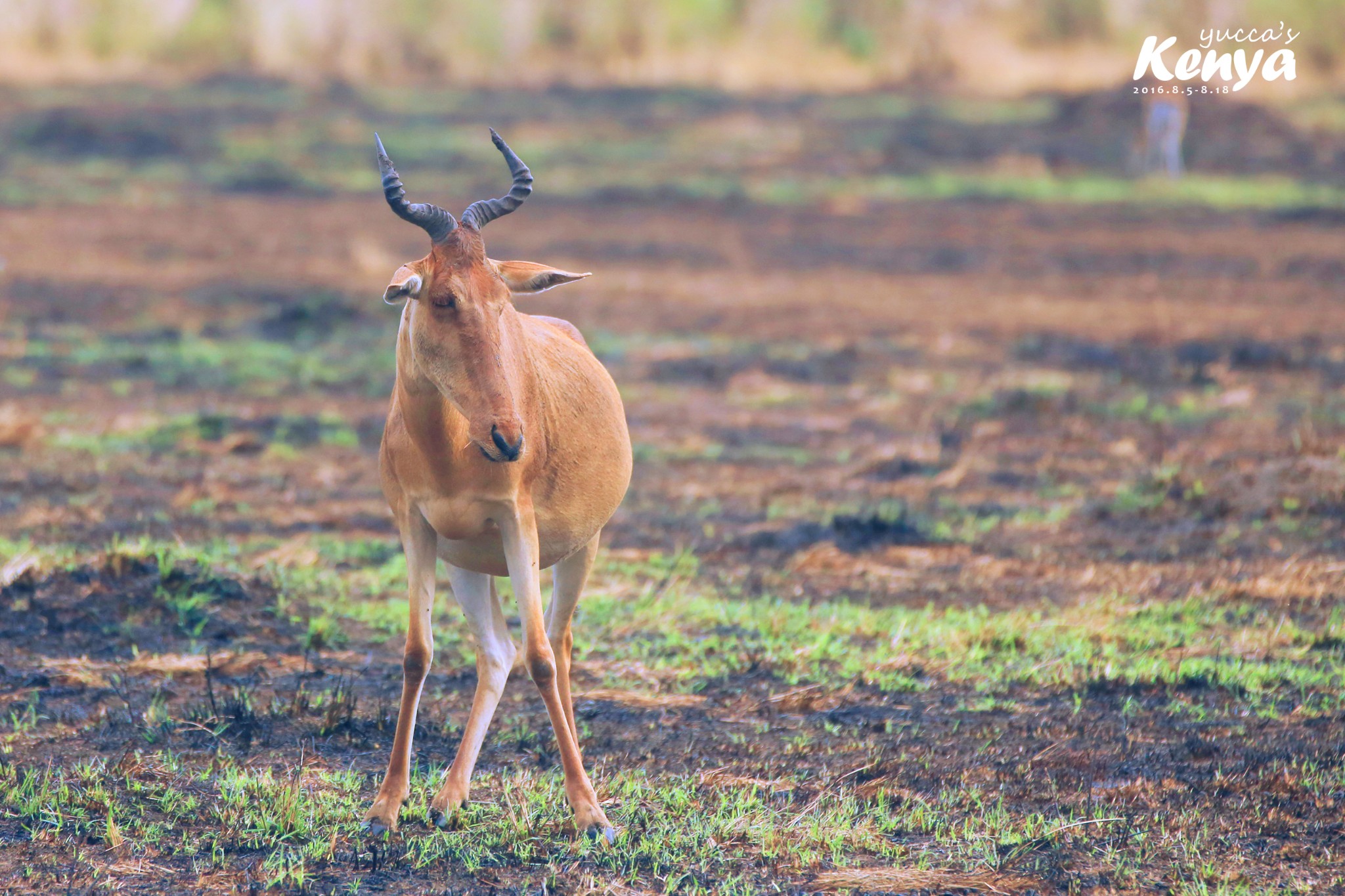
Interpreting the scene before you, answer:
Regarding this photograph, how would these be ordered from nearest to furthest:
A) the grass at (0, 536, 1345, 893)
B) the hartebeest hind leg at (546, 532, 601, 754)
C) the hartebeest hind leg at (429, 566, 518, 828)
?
the grass at (0, 536, 1345, 893)
the hartebeest hind leg at (429, 566, 518, 828)
the hartebeest hind leg at (546, 532, 601, 754)

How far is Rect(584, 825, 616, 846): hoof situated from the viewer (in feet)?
16.5

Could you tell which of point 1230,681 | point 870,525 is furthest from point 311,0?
point 1230,681

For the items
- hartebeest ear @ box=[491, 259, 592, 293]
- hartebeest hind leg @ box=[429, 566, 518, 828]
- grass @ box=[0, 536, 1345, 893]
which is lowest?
grass @ box=[0, 536, 1345, 893]

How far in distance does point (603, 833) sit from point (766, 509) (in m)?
5.11

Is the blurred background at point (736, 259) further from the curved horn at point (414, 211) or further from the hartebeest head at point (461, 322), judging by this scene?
the curved horn at point (414, 211)

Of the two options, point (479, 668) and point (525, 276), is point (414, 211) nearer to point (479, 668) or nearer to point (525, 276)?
point (525, 276)

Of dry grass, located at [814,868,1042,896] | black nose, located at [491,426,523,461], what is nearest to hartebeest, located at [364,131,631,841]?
black nose, located at [491,426,523,461]

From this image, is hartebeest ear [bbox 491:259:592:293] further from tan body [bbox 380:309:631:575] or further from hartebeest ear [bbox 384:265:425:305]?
hartebeest ear [bbox 384:265:425:305]

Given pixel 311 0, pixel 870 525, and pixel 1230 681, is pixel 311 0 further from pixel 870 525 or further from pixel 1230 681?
pixel 1230 681

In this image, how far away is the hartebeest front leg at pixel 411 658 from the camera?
5121mm

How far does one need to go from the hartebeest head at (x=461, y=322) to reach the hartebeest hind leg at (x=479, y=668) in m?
0.84

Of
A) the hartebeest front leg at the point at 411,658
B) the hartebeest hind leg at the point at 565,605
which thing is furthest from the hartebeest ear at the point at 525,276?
the hartebeest hind leg at the point at 565,605

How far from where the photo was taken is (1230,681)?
6.78m

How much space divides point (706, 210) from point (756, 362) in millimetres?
10309
